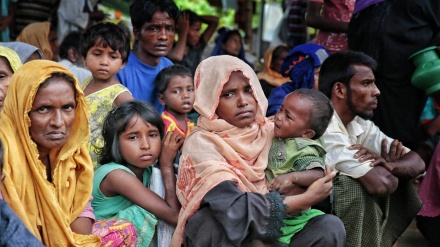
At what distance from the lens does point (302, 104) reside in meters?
3.82

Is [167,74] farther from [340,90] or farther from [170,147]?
[340,90]

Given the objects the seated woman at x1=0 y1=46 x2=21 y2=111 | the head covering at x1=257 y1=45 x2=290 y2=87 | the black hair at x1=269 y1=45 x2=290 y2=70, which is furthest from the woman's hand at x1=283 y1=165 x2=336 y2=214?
the black hair at x1=269 y1=45 x2=290 y2=70

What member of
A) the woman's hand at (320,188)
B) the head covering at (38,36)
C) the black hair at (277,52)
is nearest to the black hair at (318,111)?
the woman's hand at (320,188)

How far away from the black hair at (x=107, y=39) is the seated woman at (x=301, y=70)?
1178 millimetres

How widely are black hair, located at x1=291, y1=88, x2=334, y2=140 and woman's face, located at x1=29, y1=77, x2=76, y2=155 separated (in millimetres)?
1331

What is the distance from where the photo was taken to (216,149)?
362 centimetres

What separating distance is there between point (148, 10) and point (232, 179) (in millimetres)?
2177

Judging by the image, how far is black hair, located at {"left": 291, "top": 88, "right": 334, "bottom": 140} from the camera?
12.6 ft

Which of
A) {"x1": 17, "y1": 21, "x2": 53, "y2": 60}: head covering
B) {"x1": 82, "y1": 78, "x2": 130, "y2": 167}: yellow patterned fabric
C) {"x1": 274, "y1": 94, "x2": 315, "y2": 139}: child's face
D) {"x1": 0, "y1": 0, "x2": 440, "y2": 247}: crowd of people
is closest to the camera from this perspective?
{"x1": 0, "y1": 0, "x2": 440, "y2": 247}: crowd of people

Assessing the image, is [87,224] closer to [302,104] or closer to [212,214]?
[212,214]

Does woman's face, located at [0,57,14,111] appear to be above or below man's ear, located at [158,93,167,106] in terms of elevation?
above

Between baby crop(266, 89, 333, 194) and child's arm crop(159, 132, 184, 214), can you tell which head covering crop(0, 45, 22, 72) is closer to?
child's arm crop(159, 132, 184, 214)

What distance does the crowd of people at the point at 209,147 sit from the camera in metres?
3.27

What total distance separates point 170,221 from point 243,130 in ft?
2.10
